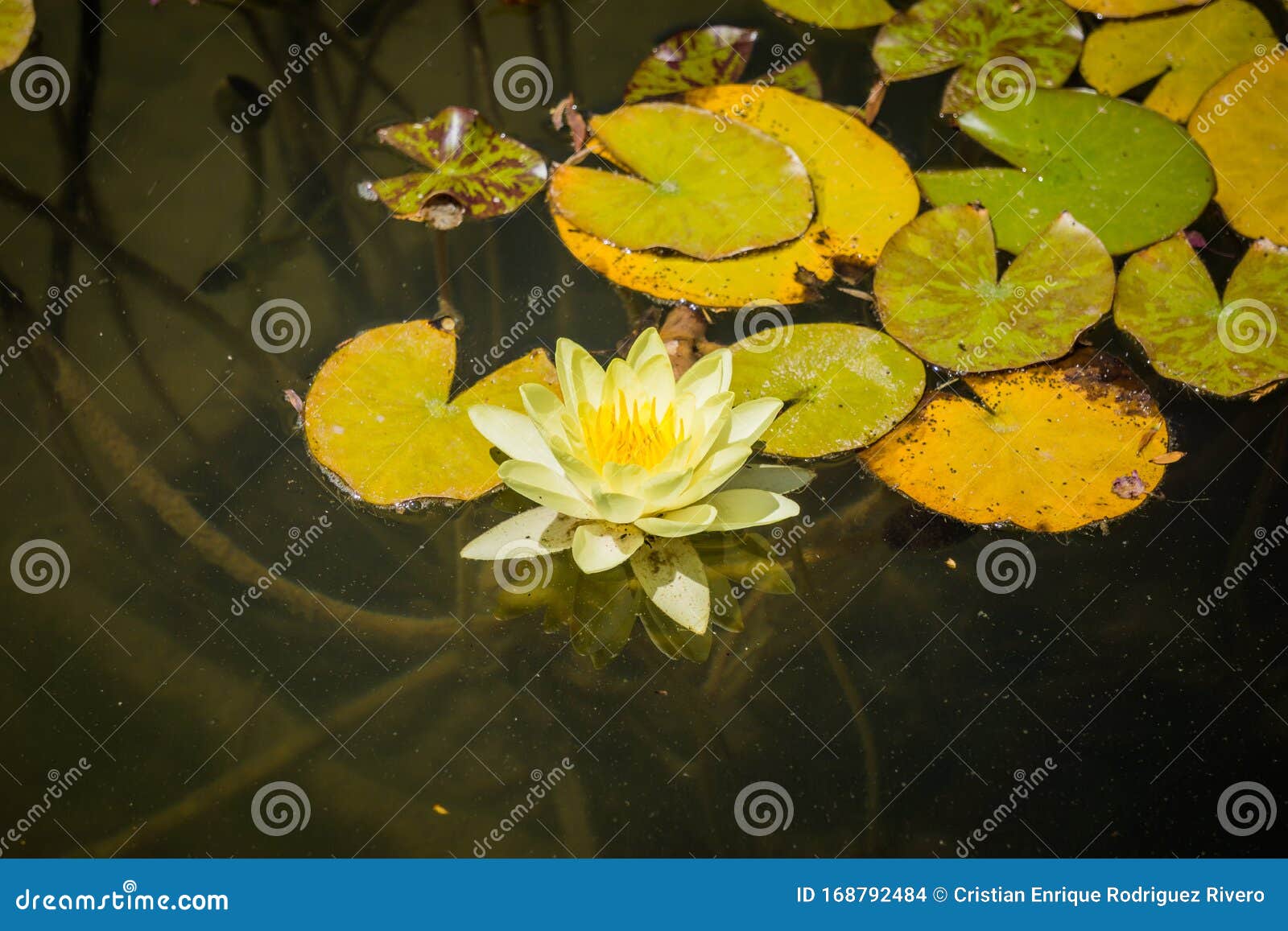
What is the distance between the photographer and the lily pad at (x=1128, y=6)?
3350 millimetres

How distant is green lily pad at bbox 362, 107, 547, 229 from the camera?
9.79ft

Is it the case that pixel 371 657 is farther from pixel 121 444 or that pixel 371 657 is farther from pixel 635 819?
pixel 121 444

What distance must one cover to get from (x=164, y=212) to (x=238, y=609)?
1.37 m

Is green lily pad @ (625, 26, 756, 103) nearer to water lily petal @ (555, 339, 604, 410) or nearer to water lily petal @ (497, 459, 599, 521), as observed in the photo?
water lily petal @ (555, 339, 604, 410)

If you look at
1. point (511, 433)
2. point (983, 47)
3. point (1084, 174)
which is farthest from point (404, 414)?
point (983, 47)

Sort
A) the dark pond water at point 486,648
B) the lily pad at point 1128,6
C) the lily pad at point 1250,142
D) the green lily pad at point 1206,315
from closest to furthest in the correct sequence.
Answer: the dark pond water at point 486,648, the green lily pad at point 1206,315, the lily pad at point 1250,142, the lily pad at point 1128,6

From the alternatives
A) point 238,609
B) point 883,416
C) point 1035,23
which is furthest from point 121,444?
point 1035,23

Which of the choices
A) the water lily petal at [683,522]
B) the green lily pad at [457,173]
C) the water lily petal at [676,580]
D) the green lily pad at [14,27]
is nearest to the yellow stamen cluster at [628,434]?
the water lily petal at [683,522]

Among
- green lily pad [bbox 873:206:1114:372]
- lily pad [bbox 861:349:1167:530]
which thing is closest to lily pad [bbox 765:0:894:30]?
green lily pad [bbox 873:206:1114:372]

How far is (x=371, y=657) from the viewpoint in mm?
2330

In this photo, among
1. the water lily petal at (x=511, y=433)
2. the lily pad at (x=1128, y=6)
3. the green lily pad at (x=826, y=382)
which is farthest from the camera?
the lily pad at (x=1128, y=6)

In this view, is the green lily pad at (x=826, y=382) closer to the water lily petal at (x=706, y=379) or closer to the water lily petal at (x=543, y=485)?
the water lily petal at (x=706, y=379)

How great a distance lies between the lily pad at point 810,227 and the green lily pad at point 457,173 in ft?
0.69

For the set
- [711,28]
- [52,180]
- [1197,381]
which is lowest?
[1197,381]
